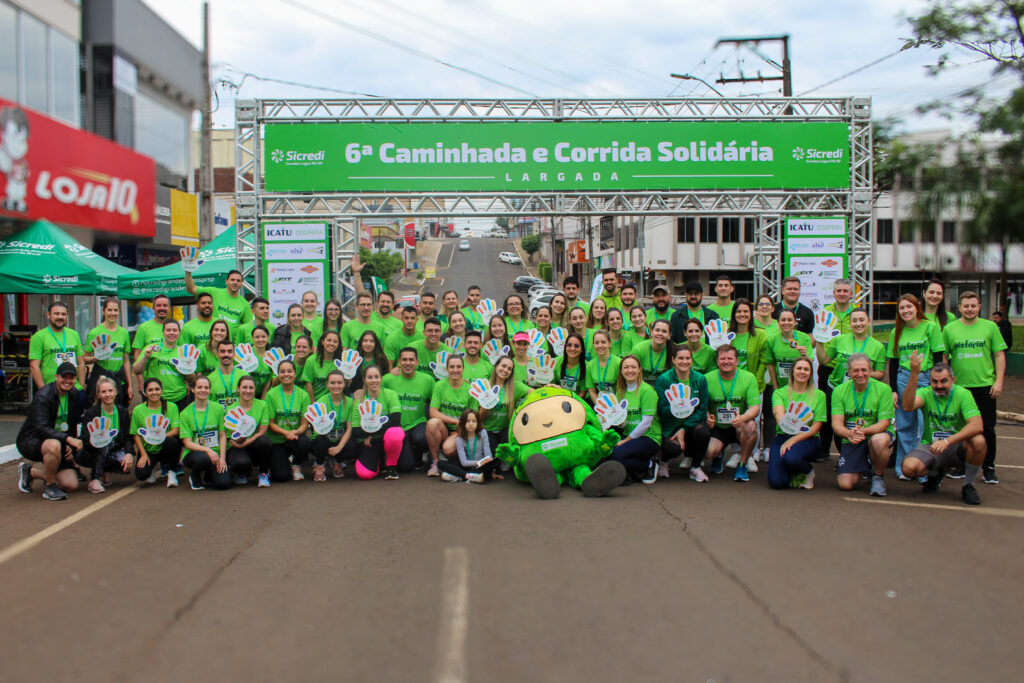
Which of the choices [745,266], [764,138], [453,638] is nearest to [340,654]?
[453,638]

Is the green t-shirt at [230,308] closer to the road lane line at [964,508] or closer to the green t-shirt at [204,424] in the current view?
the green t-shirt at [204,424]

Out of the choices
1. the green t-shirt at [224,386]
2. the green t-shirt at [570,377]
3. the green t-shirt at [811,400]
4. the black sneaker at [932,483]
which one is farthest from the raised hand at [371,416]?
the black sneaker at [932,483]

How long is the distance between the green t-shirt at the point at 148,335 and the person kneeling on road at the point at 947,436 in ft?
26.1

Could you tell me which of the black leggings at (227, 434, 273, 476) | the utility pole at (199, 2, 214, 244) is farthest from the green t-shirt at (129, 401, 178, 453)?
the utility pole at (199, 2, 214, 244)

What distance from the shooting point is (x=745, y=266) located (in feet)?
157

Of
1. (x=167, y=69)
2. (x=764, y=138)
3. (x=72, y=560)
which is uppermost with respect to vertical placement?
(x=167, y=69)

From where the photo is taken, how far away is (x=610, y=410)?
8531mm

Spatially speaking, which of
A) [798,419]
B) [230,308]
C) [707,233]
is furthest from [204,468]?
[707,233]

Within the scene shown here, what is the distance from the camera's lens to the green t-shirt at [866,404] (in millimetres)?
8117

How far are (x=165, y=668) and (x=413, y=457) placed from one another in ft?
17.4

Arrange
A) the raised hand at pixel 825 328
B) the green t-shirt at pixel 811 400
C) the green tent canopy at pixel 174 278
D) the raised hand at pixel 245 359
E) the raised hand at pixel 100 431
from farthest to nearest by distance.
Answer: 1. the green tent canopy at pixel 174 278
2. the raised hand at pixel 825 328
3. the raised hand at pixel 245 359
4. the raised hand at pixel 100 431
5. the green t-shirt at pixel 811 400

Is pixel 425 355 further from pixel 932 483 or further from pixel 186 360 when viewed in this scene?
pixel 932 483

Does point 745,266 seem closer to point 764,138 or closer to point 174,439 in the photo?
point 764,138

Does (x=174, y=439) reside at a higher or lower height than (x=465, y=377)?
lower
